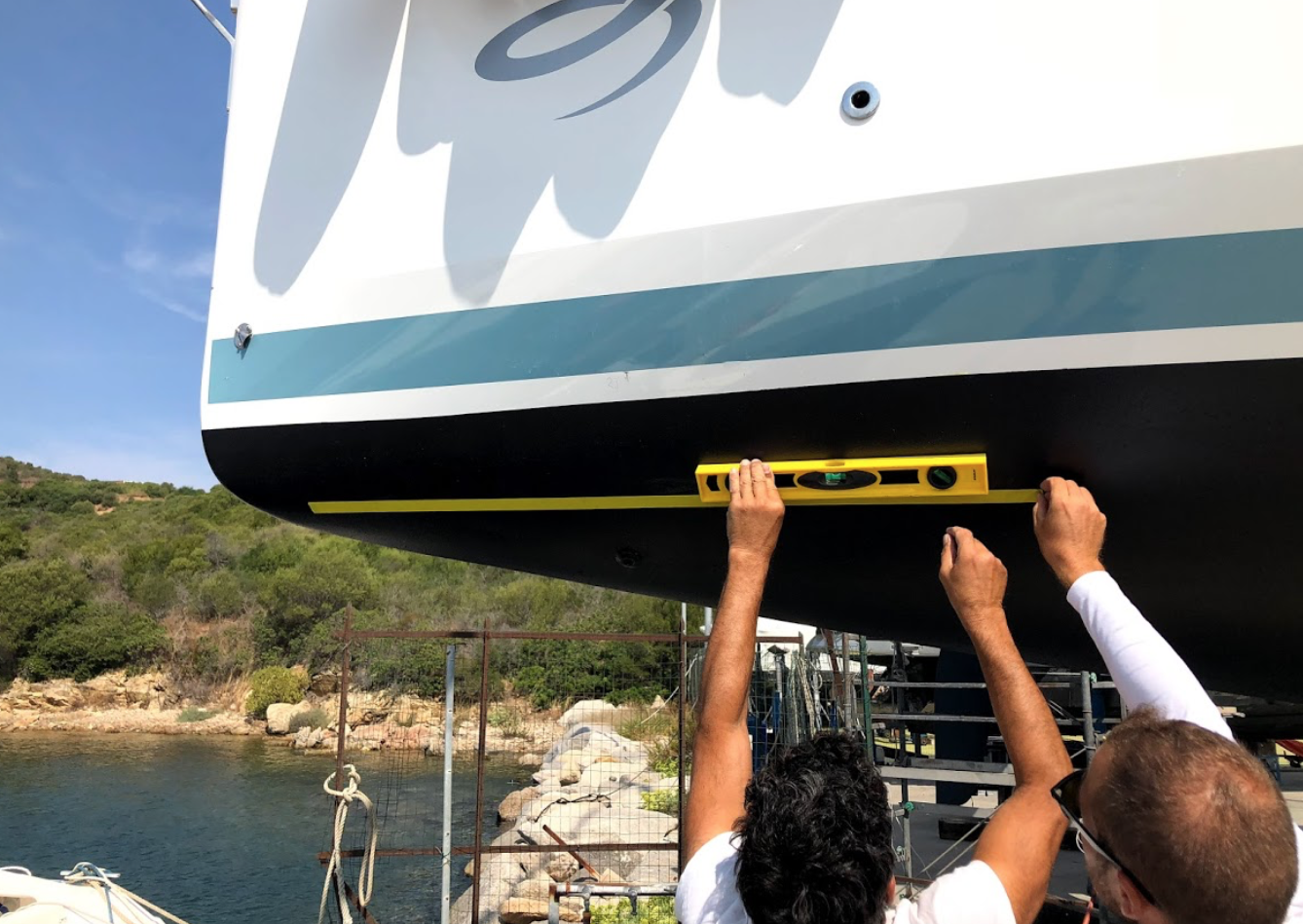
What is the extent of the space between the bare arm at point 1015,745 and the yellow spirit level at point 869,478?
40 cm

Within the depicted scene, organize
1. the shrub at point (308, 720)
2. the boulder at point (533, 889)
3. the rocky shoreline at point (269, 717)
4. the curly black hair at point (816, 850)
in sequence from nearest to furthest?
1. the curly black hair at point (816, 850)
2. the boulder at point (533, 889)
3. the rocky shoreline at point (269, 717)
4. the shrub at point (308, 720)

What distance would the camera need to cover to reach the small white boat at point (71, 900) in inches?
182

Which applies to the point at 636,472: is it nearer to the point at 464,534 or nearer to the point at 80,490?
the point at 464,534

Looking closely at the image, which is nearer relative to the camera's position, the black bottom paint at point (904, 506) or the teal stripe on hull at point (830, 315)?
the teal stripe on hull at point (830, 315)

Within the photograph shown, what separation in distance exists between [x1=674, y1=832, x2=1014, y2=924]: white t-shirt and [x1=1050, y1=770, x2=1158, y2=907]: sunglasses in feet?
0.56

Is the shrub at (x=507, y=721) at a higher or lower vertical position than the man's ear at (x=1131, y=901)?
lower

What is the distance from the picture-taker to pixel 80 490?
6400 centimetres

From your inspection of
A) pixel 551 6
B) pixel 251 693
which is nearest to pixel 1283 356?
pixel 551 6

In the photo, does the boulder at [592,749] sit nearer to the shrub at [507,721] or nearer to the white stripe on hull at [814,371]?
the shrub at [507,721]

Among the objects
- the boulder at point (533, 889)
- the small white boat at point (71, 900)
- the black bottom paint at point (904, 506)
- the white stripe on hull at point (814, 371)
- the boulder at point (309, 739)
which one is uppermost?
the white stripe on hull at point (814, 371)

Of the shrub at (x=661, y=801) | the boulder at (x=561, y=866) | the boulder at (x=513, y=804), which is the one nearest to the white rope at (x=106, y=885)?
the boulder at (x=561, y=866)

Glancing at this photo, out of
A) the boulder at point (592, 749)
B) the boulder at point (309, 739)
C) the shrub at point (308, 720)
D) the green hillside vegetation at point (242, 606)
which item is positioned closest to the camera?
the boulder at point (592, 749)

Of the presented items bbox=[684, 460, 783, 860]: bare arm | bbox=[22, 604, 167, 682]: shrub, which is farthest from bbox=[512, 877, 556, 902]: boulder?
bbox=[22, 604, 167, 682]: shrub

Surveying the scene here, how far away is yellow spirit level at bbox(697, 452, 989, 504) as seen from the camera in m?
2.32
